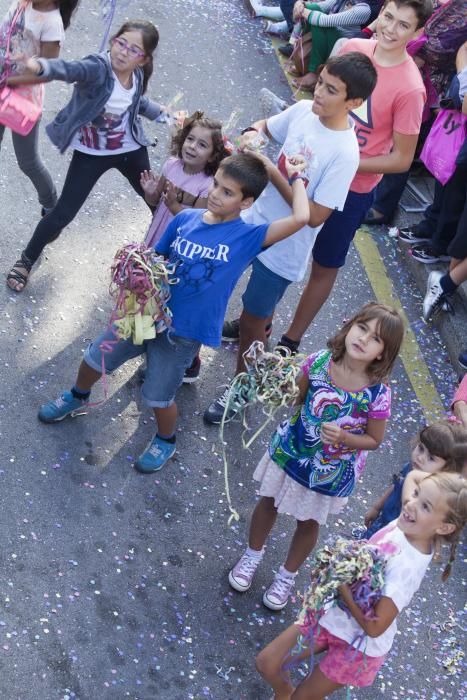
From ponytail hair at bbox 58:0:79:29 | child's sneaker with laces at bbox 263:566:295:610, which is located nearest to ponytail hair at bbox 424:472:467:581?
child's sneaker with laces at bbox 263:566:295:610

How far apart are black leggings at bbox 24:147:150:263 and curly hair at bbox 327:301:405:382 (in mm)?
1987

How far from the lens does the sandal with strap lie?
5590 millimetres

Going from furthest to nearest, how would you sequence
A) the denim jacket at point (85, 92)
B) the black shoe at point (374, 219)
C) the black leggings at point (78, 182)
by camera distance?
the black shoe at point (374, 219) < the black leggings at point (78, 182) < the denim jacket at point (85, 92)

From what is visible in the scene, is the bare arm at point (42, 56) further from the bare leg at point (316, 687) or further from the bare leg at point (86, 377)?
the bare leg at point (316, 687)

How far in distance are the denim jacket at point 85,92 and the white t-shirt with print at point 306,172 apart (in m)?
0.83

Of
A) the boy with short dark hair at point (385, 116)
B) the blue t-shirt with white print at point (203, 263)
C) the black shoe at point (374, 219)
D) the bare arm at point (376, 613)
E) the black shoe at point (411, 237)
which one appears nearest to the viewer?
the bare arm at point (376, 613)

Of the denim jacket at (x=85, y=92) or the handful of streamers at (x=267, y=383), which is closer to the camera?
the handful of streamers at (x=267, y=383)

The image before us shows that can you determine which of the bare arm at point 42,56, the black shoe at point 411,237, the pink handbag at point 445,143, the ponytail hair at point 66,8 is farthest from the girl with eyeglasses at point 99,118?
the black shoe at point 411,237

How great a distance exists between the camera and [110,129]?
5.32 meters

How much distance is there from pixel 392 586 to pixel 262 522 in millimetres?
1038

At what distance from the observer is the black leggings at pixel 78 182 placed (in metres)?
5.38

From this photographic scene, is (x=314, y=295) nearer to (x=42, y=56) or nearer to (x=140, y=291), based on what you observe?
(x=140, y=291)

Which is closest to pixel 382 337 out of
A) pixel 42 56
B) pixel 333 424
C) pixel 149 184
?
pixel 333 424

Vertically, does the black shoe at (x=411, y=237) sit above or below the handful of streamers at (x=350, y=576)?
below
